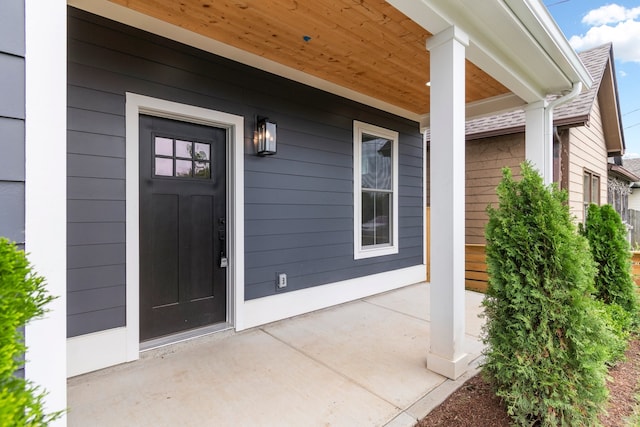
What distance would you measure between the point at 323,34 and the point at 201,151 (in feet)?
5.07

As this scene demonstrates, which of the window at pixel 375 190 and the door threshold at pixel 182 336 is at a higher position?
the window at pixel 375 190

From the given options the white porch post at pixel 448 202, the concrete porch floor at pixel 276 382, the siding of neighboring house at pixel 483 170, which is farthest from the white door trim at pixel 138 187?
the siding of neighboring house at pixel 483 170

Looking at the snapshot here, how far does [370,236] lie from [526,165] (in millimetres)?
2834

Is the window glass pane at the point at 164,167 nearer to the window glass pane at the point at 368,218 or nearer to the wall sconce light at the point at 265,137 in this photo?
the wall sconce light at the point at 265,137

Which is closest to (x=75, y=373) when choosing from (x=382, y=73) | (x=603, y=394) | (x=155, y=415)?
(x=155, y=415)

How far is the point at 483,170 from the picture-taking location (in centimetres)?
601

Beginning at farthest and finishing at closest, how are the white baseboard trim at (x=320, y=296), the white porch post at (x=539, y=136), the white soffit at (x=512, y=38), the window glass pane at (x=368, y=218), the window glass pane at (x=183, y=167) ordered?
the window glass pane at (x=368, y=218), the white porch post at (x=539, y=136), the white baseboard trim at (x=320, y=296), the window glass pane at (x=183, y=167), the white soffit at (x=512, y=38)

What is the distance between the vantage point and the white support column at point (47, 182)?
976 mm

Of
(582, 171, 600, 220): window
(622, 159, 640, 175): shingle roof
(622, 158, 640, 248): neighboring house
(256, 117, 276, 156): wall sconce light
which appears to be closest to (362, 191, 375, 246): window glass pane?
(256, 117, 276, 156): wall sconce light

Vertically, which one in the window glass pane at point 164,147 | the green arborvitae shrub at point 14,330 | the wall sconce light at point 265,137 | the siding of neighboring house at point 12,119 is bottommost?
the green arborvitae shrub at point 14,330

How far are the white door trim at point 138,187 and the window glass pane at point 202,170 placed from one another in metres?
0.19

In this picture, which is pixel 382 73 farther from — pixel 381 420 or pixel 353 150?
pixel 381 420

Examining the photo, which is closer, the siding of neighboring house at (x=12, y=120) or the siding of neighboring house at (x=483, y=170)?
the siding of neighboring house at (x=12, y=120)

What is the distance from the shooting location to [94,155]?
244cm
